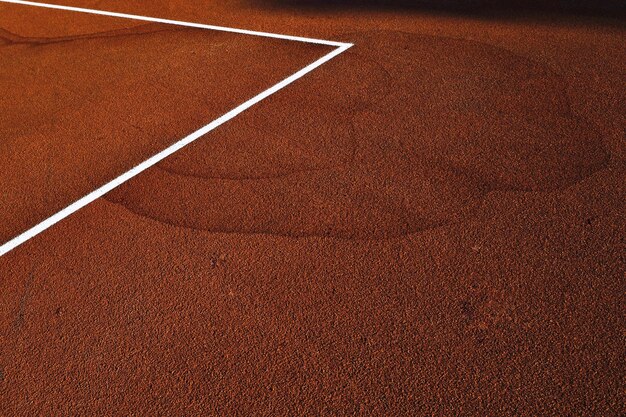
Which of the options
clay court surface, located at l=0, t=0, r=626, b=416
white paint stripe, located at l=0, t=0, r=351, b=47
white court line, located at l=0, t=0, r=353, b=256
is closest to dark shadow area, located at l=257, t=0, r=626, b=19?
clay court surface, located at l=0, t=0, r=626, b=416

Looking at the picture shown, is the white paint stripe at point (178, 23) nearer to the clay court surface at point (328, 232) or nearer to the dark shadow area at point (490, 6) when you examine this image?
the clay court surface at point (328, 232)

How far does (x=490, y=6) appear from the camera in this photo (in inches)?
313

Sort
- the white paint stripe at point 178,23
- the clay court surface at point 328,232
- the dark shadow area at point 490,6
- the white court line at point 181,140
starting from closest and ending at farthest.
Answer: the clay court surface at point 328,232 → the white court line at point 181,140 → the white paint stripe at point 178,23 → the dark shadow area at point 490,6

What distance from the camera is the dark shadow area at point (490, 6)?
24.8ft

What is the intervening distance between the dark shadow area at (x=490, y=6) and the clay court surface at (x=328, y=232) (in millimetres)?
646

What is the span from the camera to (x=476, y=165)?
4.84 meters

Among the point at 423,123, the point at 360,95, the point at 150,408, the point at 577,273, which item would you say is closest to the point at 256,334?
the point at 150,408

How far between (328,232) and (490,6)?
5.17 metres

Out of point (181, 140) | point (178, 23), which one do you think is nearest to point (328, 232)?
point (181, 140)

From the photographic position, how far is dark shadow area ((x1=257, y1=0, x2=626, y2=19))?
24.8ft

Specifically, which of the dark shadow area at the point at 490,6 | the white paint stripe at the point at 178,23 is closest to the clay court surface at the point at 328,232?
the white paint stripe at the point at 178,23

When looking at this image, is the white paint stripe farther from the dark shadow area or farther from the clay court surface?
the dark shadow area

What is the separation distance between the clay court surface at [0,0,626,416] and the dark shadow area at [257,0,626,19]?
646mm

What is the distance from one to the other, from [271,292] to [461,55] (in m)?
4.08
